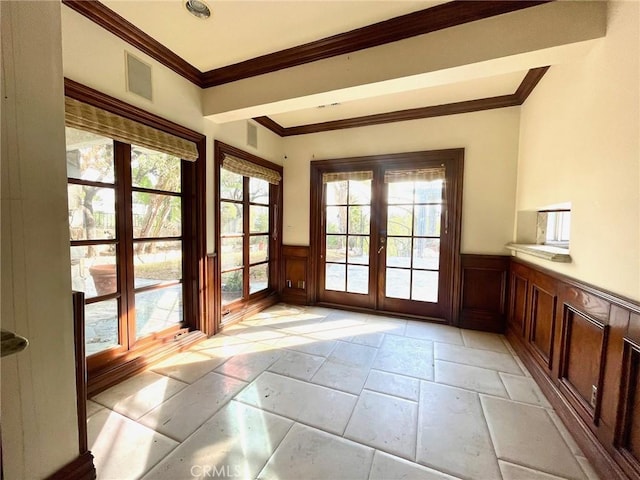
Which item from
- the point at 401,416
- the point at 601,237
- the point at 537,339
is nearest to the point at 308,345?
the point at 401,416

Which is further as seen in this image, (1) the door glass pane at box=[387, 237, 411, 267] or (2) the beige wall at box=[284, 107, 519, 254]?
(1) the door glass pane at box=[387, 237, 411, 267]

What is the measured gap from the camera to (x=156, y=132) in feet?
7.41

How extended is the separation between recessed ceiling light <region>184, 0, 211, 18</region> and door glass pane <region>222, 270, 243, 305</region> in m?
2.43

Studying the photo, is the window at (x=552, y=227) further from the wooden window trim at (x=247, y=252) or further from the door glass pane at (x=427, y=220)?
the wooden window trim at (x=247, y=252)

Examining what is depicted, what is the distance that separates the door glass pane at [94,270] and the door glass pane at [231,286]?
1210 millimetres

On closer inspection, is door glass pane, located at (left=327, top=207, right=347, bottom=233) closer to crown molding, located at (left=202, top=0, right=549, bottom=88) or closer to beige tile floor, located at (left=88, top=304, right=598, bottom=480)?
beige tile floor, located at (left=88, top=304, right=598, bottom=480)

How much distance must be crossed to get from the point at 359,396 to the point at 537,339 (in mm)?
1628

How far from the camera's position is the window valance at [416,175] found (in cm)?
329

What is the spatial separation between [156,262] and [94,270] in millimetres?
509

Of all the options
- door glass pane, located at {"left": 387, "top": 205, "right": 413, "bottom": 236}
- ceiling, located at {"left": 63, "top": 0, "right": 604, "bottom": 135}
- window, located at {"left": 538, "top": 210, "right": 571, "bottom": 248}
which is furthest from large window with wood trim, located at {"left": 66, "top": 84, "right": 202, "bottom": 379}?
window, located at {"left": 538, "top": 210, "right": 571, "bottom": 248}

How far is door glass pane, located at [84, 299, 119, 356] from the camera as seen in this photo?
6.59 feet

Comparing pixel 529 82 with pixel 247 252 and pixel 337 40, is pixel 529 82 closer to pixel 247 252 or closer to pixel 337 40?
pixel 337 40

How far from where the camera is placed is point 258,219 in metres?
3.81

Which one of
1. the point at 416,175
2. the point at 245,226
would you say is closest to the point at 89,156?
the point at 245,226
